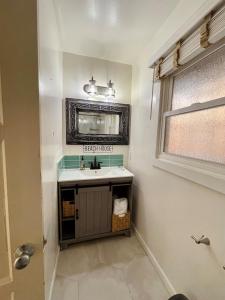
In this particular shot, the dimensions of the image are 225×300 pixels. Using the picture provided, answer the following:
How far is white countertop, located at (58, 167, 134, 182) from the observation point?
1.78m

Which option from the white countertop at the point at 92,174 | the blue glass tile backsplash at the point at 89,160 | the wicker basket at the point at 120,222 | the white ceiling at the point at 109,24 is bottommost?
the wicker basket at the point at 120,222

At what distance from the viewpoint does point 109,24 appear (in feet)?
4.89

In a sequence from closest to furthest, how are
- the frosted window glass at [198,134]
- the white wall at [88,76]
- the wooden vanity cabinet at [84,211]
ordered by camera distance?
the frosted window glass at [198,134]
the wooden vanity cabinet at [84,211]
the white wall at [88,76]

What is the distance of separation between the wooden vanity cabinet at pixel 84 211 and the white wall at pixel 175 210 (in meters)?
0.37

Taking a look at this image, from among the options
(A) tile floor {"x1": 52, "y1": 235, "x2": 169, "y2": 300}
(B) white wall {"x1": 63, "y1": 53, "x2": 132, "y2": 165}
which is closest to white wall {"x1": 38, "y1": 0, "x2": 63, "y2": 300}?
(A) tile floor {"x1": 52, "y1": 235, "x2": 169, "y2": 300}

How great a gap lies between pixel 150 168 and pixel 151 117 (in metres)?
0.57

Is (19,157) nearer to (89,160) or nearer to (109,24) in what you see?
(109,24)

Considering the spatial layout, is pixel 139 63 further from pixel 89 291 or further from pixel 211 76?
pixel 89 291

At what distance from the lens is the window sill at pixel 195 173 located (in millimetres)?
907

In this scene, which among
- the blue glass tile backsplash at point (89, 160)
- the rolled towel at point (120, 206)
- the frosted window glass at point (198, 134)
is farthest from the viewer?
the blue glass tile backsplash at point (89, 160)

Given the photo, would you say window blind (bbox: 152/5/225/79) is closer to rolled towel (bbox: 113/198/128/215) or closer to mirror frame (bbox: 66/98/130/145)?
mirror frame (bbox: 66/98/130/145)

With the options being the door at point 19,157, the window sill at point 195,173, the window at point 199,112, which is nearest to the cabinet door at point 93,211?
the window sill at point 195,173

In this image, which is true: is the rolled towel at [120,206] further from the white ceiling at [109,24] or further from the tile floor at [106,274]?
the white ceiling at [109,24]

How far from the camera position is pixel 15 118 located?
0.49 m
